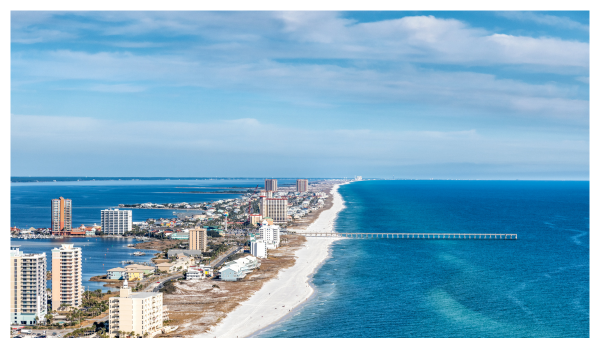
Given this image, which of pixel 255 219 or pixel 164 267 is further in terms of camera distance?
pixel 255 219

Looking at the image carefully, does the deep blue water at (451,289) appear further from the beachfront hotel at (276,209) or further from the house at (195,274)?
the beachfront hotel at (276,209)

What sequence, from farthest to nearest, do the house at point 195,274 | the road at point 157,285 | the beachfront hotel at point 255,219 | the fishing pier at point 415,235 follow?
the beachfront hotel at point 255,219, the fishing pier at point 415,235, the house at point 195,274, the road at point 157,285

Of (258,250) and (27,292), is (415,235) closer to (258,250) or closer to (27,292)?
(258,250)

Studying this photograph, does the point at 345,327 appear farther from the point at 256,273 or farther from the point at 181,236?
the point at 181,236

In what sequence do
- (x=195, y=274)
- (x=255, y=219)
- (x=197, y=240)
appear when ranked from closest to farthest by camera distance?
(x=195, y=274) → (x=197, y=240) → (x=255, y=219)

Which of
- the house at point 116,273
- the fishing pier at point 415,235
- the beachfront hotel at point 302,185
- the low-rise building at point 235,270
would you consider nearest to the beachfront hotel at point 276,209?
the fishing pier at point 415,235

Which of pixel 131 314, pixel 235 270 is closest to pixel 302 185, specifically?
pixel 235 270
